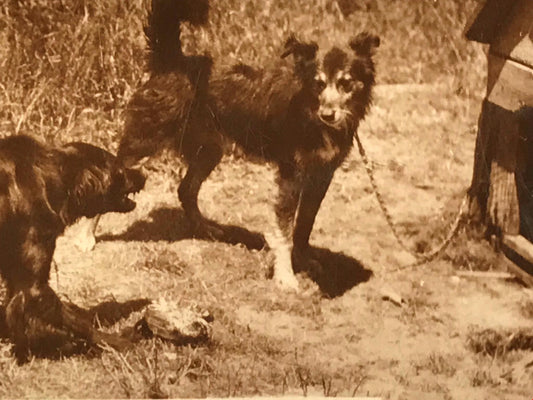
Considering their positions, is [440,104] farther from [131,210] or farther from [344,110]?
[131,210]

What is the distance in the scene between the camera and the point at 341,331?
2.03 meters

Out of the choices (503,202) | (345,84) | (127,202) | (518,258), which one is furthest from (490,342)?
(127,202)

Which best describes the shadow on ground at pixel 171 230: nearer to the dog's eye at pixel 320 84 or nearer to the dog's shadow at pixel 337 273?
the dog's shadow at pixel 337 273

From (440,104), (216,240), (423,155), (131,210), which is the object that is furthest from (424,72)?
(131,210)

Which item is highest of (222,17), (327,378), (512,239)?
(222,17)

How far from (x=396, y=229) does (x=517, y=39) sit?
66 cm

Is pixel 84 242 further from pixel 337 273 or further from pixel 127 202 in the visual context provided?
pixel 337 273

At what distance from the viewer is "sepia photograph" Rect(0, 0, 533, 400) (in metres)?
1.93

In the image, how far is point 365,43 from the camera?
6.40 feet

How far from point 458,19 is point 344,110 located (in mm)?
434

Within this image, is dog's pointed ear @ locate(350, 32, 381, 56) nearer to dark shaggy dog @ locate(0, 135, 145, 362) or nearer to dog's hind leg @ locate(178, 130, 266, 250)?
dog's hind leg @ locate(178, 130, 266, 250)

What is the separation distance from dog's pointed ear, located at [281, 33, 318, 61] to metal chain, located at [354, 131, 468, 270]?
0.27m

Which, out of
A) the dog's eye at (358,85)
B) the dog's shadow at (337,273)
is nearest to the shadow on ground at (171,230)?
the dog's shadow at (337,273)

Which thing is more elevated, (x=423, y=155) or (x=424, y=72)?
(x=424, y=72)
